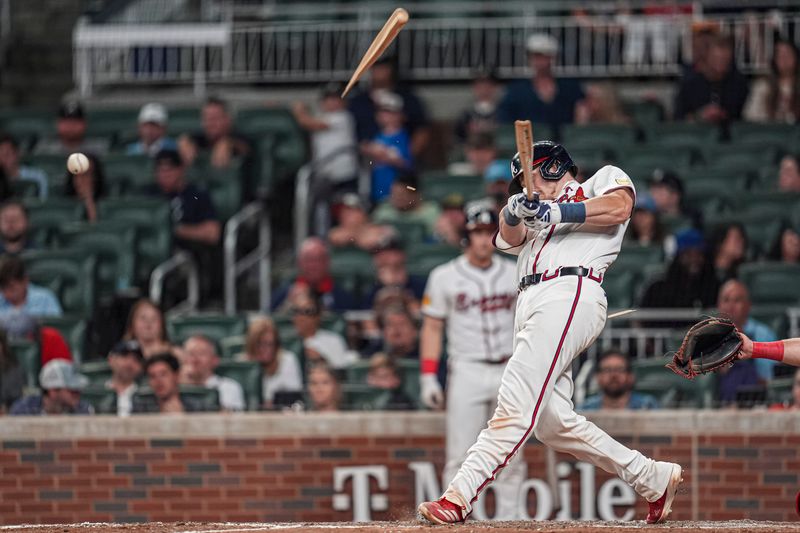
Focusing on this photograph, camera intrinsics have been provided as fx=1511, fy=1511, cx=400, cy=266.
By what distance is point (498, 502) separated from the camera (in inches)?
349

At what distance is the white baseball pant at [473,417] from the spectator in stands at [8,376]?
2.83 meters

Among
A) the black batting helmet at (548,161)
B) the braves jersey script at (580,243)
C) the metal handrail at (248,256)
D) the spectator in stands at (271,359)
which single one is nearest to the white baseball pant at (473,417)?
the spectator in stands at (271,359)

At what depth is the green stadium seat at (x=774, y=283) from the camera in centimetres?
1051

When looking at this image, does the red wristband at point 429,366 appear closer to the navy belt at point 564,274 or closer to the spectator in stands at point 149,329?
the spectator in stands at point 149,329

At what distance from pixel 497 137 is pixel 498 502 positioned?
458 cm

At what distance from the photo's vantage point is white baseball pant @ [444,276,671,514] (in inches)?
262

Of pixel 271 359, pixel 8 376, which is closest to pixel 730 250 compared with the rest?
pixel 271 359

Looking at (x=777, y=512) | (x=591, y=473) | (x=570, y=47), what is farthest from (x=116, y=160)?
(x=777, y=512)

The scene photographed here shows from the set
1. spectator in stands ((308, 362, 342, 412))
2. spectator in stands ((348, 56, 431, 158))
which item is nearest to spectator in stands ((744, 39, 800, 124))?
spectator in stands ((348, 56, 431, 158))

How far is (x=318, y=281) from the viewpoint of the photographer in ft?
36.0

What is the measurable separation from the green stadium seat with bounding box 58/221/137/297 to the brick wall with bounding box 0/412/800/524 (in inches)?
88.8

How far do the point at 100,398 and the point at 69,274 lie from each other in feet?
5.83

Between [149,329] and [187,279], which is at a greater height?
[187,279]

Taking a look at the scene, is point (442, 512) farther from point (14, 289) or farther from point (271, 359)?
point (14, 289)
